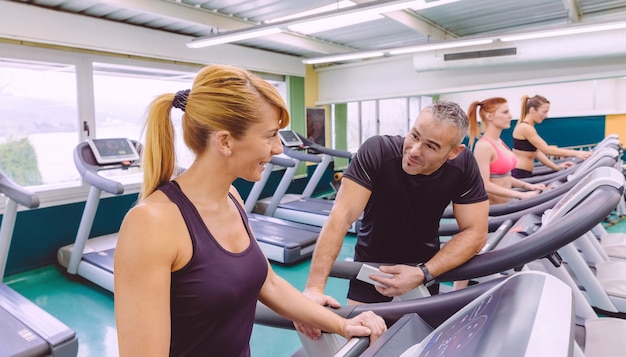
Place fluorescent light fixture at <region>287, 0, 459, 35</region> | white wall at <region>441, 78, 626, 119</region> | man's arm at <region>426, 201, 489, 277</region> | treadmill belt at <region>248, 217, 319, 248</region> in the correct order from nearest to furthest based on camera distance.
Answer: man's arm at <region>426, 201, 489, 277</region>, fluorescent light fixture at <region>287, 0, 459, 35</region>, treadmill belt at <region>248, 217, 319, 248</region>, white wall at <region>441, 78, 626, 119</region>

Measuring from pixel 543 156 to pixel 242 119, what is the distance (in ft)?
15.7

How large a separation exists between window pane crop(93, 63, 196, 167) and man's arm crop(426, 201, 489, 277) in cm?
428

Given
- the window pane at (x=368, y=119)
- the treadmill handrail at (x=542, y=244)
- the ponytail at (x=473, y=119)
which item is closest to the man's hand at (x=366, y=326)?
the treadmill handrail at (x=542, y=244)

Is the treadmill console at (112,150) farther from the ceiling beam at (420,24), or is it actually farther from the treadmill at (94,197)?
the ceiling beam at (420,24)

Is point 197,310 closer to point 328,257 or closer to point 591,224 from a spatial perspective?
point 328,257

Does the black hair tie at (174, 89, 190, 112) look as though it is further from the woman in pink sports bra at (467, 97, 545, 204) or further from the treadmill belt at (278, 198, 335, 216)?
the treadmill belt at (278, 198, 335, 216)

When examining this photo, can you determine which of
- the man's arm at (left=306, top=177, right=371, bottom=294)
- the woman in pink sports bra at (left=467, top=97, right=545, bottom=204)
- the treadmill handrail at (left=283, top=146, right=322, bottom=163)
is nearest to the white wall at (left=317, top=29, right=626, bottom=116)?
the treadmill handrail at (left=283, top=146, right=322, bottom=163)

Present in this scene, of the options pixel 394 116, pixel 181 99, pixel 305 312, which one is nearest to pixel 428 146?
pixel 305 312

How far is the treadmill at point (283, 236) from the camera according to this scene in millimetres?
4500

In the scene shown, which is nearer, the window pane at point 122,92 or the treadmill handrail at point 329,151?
the window pane at point 122,92

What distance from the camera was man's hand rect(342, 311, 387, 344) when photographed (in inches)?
44.6

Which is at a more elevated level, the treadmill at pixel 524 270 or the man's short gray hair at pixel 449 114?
the man's short gray hair at pixel 449 114

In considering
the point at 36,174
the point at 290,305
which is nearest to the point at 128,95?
the point at 36,174

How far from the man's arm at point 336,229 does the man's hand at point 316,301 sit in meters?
0.08
